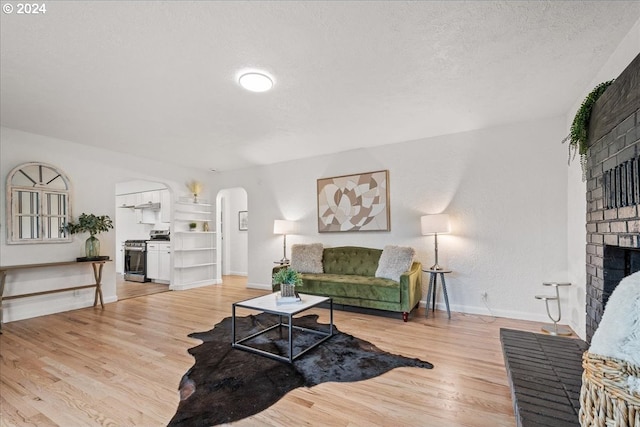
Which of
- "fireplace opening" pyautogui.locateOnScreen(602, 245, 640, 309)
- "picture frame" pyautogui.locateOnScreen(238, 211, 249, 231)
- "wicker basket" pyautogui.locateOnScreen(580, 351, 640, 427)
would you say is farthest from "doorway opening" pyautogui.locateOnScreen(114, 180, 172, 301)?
"fireplace opening" pyautogui.locateOnScreen(602, 245, 640, 309)

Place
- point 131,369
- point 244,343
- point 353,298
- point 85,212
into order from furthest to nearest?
1. point 85,212
2. point 353,298
3. point 244,343
4. point 131,369

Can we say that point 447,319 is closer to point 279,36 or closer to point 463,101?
point 463,101

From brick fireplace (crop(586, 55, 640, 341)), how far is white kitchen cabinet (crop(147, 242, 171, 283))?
6.73 meters

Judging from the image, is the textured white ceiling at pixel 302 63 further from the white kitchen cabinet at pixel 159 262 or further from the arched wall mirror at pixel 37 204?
the white kitchen cabinet at pixel 159 262

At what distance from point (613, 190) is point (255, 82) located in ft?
9.16

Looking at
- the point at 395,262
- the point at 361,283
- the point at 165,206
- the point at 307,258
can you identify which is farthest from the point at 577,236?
the point at 165,206

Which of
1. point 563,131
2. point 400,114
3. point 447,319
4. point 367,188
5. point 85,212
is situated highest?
point 400,114

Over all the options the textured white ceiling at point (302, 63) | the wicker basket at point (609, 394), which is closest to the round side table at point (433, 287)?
the textured white ceiling at point (302, 63)

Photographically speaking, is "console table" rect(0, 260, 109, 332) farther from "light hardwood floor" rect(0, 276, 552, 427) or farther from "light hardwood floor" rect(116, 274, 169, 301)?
"light hardwood floor" rect(116, 274, 169, 301)

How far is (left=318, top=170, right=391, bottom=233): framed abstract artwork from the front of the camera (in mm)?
4562

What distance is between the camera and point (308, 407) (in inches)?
73.0

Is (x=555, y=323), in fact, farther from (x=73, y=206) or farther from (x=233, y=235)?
(x=233, y=235)

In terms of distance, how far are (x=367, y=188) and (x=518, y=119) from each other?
2.14m

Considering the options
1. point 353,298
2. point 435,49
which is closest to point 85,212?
point 353,298
